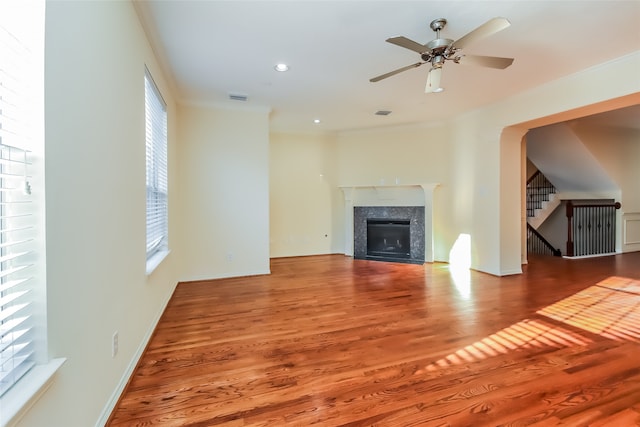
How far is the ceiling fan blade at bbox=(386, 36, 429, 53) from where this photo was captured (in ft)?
6.92

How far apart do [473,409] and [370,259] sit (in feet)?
14.5

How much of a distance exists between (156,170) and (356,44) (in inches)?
93.9

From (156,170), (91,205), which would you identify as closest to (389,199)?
(156,170)

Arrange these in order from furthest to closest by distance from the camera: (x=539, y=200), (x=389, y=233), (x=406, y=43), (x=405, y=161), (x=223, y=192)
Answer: (x=539, y=200) < (x=389, y=233) < (x=405, y=161) < (x=223, y=192) < (x=406, y=43)

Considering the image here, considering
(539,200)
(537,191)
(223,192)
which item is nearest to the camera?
(223,192)

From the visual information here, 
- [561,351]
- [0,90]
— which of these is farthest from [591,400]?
[0,90]

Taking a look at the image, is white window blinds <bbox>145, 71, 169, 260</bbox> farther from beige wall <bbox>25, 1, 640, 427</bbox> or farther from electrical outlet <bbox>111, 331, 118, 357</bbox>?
electrical outlet <bbox>111, 331, 118, 357</bbox>

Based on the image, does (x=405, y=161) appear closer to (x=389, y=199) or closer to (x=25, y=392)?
(x=389, y=199)

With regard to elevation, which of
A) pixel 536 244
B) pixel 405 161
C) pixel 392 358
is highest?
pixel 405 161

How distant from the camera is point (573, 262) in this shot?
5664 mm

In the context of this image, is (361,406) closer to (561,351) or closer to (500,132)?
(561,351)

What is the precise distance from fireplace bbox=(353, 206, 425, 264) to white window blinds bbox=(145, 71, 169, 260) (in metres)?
3.83

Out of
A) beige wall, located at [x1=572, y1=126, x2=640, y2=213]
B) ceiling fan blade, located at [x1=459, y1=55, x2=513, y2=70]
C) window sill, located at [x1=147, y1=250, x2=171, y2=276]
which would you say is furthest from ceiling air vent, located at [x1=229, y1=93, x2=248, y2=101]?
beige wall, located at [x1=572, y1=126, x2=640, y2=213]

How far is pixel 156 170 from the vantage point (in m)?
3.16
